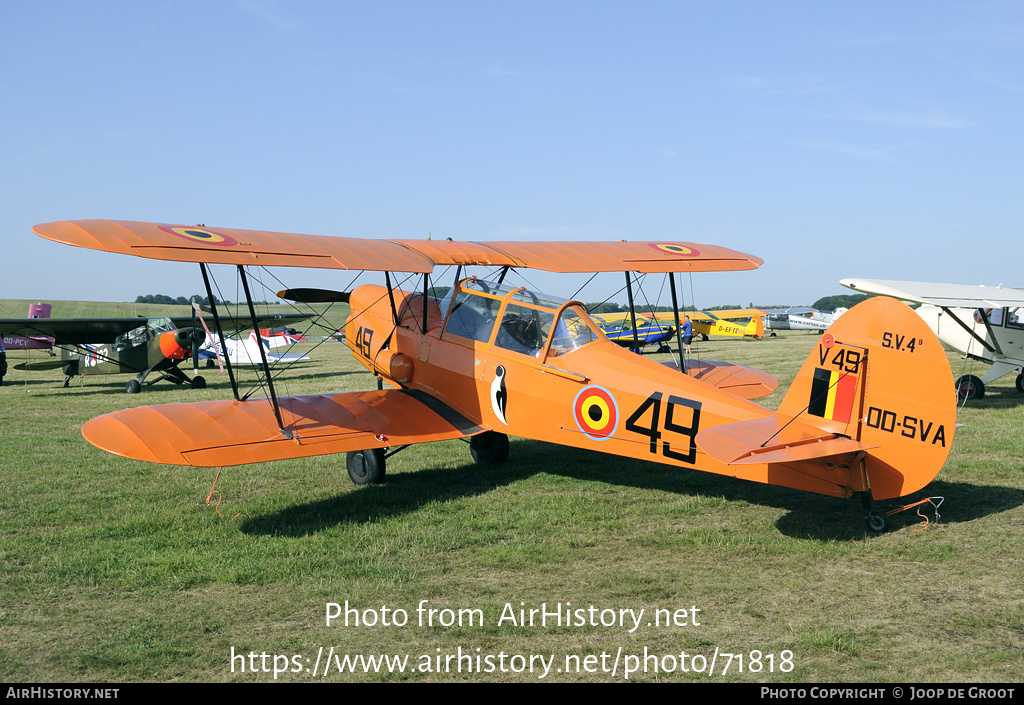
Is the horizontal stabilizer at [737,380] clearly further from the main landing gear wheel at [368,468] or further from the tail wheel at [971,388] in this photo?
the tail wheel at [971,388]

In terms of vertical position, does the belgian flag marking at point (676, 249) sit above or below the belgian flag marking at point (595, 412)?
above

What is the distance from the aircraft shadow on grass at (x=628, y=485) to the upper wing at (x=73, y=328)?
1199cm

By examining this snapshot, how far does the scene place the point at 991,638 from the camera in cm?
376

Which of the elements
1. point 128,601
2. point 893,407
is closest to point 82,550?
point 128,601

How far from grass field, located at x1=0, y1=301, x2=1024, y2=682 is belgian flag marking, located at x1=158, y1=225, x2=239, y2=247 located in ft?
7.90

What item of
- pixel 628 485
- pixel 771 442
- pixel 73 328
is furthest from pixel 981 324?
pixel 73 328

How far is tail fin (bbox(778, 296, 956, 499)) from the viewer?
15.5 ft

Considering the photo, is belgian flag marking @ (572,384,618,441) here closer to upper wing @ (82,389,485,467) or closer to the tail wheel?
upper wing @ (82,389,485,467)

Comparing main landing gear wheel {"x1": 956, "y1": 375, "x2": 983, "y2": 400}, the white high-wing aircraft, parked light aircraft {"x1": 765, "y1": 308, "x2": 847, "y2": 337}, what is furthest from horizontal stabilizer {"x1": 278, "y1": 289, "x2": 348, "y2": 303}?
parked light aircraft {"x1": 765, "y1": 308, "x2": 847, "y2": 337}

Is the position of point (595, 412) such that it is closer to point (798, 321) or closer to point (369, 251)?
point (369, 251)

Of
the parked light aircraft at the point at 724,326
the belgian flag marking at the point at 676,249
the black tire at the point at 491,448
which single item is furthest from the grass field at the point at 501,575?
the parked light aircraft at the point at 724,326

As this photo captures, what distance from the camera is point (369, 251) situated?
7020mm

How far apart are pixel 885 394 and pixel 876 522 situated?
3.69 ft

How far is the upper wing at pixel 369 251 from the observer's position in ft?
17.8
